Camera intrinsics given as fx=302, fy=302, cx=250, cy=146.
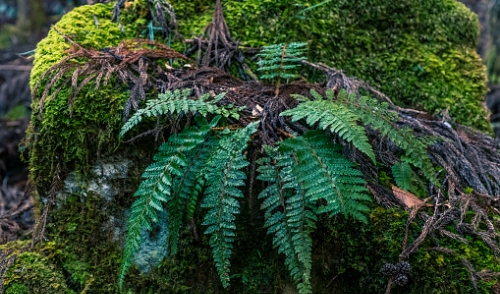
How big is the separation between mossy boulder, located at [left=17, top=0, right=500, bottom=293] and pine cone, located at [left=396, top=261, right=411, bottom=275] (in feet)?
0.20

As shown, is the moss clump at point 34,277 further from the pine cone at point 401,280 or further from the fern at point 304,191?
the pine cone at point 401,280

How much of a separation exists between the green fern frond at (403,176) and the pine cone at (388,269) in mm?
481

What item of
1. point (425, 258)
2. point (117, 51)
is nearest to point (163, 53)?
point (117, 51)

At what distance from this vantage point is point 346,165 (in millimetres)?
1646

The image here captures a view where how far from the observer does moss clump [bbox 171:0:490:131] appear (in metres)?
2.75

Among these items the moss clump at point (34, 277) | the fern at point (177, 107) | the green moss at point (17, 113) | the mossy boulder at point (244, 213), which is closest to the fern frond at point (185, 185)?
the fern at point (177, 107)

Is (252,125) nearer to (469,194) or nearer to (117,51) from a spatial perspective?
(117,51)

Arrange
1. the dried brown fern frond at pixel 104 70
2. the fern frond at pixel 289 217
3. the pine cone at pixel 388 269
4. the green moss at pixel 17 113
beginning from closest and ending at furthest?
1. the fern frond at pixel 289 217
2. the pine cone at pixel 388 269
3. the dried brown fern frond at pixel 104 70
4. the green moss at pixel 17 113

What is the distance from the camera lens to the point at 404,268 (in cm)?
173

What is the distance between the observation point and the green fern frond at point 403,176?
5.41ft

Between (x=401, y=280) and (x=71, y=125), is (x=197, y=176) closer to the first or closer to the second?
(x=71, y=125)

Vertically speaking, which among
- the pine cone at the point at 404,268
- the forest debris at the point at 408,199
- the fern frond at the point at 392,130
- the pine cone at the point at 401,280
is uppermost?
the fern frond at the point at 392,130

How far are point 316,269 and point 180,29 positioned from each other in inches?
90.5

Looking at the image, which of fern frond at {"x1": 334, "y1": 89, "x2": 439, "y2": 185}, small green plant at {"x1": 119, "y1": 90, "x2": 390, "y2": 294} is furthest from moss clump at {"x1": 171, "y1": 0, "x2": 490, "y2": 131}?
small green plant at {"x1": 119, "y1": 90, "x2": 390, "y2": 294}
